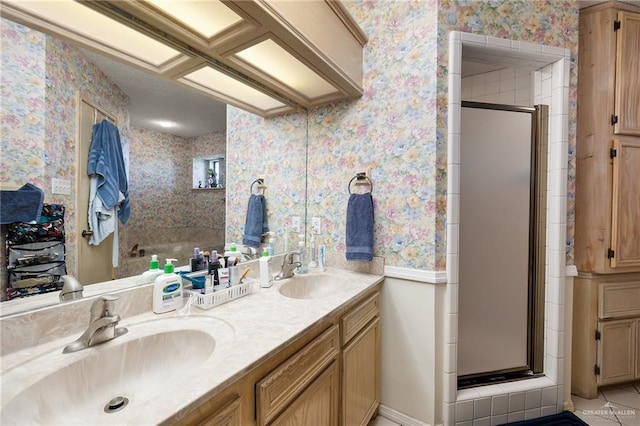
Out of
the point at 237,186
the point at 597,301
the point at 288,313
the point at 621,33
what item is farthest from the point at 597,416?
the point at 237,186

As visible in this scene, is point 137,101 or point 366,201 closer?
point 137,101

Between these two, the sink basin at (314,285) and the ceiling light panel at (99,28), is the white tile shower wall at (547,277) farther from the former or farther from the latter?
the ceiling light panel at (99,28)

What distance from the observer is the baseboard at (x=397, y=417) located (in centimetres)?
145

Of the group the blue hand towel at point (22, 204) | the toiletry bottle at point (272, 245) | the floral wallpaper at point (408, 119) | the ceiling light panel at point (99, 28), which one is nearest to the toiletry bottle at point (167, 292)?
the blue hand towel at point (22, 204)

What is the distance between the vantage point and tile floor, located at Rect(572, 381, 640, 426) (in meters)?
1.52

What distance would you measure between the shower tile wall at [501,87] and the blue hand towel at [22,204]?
3.06 meters

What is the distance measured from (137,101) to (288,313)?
102 cm

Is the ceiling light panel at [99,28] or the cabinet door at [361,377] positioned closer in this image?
the ceiling light panel at [99,28]

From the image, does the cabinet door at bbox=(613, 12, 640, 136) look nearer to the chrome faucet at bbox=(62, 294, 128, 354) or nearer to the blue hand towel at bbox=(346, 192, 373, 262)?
the blue hand towel at bbox=(346, 192, 373, 262)

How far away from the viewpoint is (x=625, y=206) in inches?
64.2

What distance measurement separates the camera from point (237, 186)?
4.79 feet

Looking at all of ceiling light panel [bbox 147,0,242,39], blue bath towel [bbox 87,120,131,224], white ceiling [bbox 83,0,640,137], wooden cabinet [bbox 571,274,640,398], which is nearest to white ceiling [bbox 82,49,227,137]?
white ceiling [bbox 83,0,640,137]

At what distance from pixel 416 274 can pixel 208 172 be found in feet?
4.05

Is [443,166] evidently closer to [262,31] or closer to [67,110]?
[262,31]
